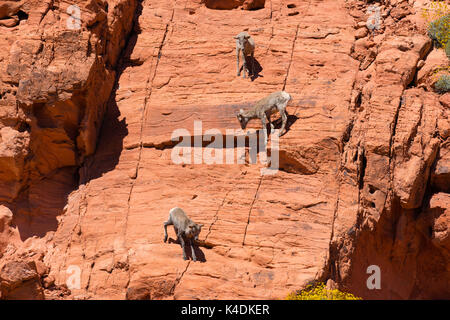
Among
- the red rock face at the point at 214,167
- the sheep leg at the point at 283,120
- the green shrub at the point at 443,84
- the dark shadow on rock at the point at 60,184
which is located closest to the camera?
the red rock face at the point at 214,167

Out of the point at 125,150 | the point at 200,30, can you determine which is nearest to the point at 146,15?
the point at 200,30

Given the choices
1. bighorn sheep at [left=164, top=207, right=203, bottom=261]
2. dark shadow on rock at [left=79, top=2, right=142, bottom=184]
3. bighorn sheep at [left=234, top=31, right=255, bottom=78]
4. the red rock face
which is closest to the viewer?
bighorn sheep at [left=164, top=207, right=203, bottom=261]

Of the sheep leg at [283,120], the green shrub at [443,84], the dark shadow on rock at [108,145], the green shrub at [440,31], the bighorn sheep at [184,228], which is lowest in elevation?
the bighorn sheep at [184,228]

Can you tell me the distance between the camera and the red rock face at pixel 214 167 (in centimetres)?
1484

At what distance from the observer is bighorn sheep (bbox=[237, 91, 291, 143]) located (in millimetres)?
16656

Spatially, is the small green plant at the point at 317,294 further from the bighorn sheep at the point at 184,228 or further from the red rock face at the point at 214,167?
the bighorn sheep at the point at 184,228

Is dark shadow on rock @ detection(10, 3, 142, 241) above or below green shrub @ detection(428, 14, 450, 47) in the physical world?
below

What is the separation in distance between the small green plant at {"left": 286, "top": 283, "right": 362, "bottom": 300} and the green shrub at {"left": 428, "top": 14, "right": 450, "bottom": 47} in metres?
8.82

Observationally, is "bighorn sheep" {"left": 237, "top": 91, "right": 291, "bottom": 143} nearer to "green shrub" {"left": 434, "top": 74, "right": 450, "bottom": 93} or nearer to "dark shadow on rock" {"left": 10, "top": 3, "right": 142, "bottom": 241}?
"dark shadow on rock" {"left": 10, "top": 3, "right": 142, "bottom": 241}

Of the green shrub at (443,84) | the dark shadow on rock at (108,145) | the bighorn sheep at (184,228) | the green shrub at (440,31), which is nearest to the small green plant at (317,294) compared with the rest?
the bighorn sheep at (184,228)

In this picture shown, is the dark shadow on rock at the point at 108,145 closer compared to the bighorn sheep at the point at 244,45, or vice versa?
the dark shadow on rock at the point at 108,145

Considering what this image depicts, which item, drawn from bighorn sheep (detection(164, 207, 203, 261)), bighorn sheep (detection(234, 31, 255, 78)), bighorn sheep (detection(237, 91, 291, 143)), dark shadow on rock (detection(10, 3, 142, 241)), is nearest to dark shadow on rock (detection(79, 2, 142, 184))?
dark shadow on rock (detection(10, 3, 142, 241))

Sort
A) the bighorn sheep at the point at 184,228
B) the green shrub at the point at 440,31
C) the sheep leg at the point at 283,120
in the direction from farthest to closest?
1. the green shrub at the point at 440,31
2. the sheep leg at the point at 283,120
3. the bighorn sheep at the point at 184,228

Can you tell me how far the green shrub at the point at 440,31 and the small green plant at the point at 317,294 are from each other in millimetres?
8817
